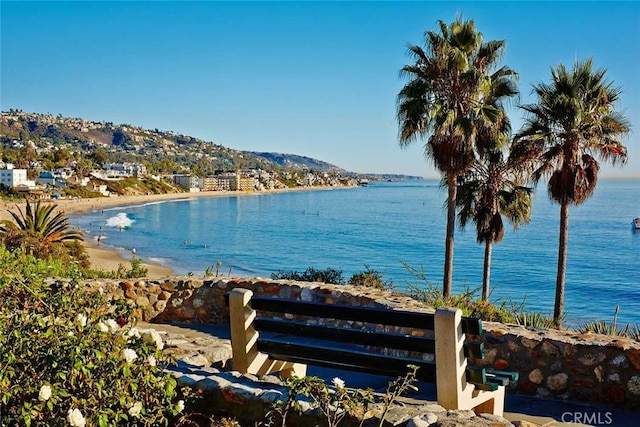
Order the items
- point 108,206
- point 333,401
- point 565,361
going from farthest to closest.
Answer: point 108,206 < point 565,361 < point 333,401

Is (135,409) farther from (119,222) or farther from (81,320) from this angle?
(119,222)

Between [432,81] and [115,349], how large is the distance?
557 inches

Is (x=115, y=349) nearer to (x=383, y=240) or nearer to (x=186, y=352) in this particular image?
(x=186, y=352)

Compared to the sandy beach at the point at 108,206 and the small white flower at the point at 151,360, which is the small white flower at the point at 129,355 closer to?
the small white flower at the point at 151,360

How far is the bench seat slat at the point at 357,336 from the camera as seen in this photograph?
3.72 metres

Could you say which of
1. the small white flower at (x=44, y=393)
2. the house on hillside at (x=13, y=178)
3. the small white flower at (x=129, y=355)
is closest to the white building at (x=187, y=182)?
the house on hillside at (x=13, y=178)

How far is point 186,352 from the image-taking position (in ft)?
16.2

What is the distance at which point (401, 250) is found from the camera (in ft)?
163

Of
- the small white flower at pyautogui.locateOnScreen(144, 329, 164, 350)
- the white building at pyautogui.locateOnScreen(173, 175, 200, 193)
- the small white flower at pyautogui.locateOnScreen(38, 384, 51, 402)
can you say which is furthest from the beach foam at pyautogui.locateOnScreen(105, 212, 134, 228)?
the white building at pyautogui.locateOnScreen(173, 175, 200, 193)

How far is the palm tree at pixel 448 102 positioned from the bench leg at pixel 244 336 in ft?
37.8

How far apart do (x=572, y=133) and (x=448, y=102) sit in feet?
10.4
